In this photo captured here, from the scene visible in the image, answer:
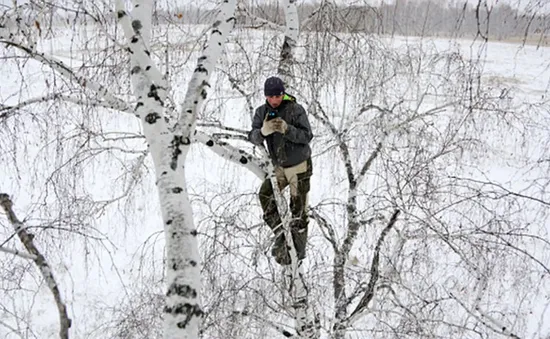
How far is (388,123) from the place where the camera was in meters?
4.49

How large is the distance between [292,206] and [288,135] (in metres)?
0.72

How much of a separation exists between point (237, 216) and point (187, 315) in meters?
1.42

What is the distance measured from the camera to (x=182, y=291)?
206cm

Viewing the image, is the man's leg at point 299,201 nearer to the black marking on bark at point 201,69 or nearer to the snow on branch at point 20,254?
the black marking on bark at point 201,69

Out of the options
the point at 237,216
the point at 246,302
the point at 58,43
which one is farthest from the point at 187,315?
the point at 58,43

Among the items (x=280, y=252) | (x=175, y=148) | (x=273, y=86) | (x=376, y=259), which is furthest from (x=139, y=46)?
(x=376, y=259)

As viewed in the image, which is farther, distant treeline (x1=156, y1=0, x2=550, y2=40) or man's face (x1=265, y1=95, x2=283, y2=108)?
distant treeline (x1=156, y1=0, x2=550, y2=40)

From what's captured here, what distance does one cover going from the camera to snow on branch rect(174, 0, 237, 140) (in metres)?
2.48

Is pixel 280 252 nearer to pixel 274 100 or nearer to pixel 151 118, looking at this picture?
pixel 274 100

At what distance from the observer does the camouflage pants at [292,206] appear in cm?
366

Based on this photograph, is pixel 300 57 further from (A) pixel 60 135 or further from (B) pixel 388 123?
(A) pixel 60 135

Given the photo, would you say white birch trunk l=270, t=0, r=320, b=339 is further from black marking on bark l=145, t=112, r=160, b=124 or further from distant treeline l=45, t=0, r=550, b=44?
black marking on bark l=145, t=112, r=160, b=124

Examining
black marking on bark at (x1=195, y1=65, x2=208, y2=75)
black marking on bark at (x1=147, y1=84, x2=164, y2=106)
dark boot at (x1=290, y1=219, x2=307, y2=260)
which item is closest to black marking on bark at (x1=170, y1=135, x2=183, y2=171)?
black marking on bark at (x1=147, y1=84, x2=164, y2=106)

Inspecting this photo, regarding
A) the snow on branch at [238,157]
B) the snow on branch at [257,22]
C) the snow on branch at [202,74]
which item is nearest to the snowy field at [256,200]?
the snow on branch at [257,22]
